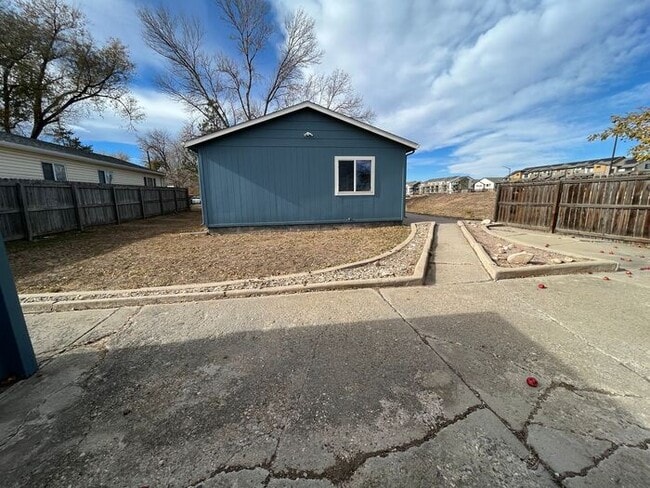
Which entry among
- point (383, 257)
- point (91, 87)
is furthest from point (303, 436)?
point (91, 87)

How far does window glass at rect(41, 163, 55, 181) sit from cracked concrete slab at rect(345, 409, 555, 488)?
18998 millimetres

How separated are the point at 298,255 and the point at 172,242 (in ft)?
13.7

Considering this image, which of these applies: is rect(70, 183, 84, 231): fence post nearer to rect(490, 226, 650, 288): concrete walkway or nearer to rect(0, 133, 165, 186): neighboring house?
rect(0, 133, 165, 186): neighboring house

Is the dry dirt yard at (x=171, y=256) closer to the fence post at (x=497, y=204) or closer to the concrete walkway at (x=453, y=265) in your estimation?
the concrete walkway at (x=453, y=265)

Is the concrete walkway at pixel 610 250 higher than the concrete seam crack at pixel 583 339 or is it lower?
higher

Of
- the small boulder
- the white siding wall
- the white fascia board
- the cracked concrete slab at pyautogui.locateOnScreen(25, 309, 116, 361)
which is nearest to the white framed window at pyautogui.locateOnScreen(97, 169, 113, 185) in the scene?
the white siding wall

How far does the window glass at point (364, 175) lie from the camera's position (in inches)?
390

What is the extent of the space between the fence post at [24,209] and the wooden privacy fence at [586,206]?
54.4 feet

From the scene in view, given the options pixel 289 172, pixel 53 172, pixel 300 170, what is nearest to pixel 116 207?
pixel 53 172

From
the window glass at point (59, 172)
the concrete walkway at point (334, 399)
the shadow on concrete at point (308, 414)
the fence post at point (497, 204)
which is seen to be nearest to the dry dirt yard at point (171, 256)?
the concrete walkway at point (334, 399)

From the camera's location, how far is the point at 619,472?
1.46 metres

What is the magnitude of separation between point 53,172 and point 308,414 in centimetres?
1896

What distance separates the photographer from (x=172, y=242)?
7742 mm

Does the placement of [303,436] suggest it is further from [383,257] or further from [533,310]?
[383,257]
